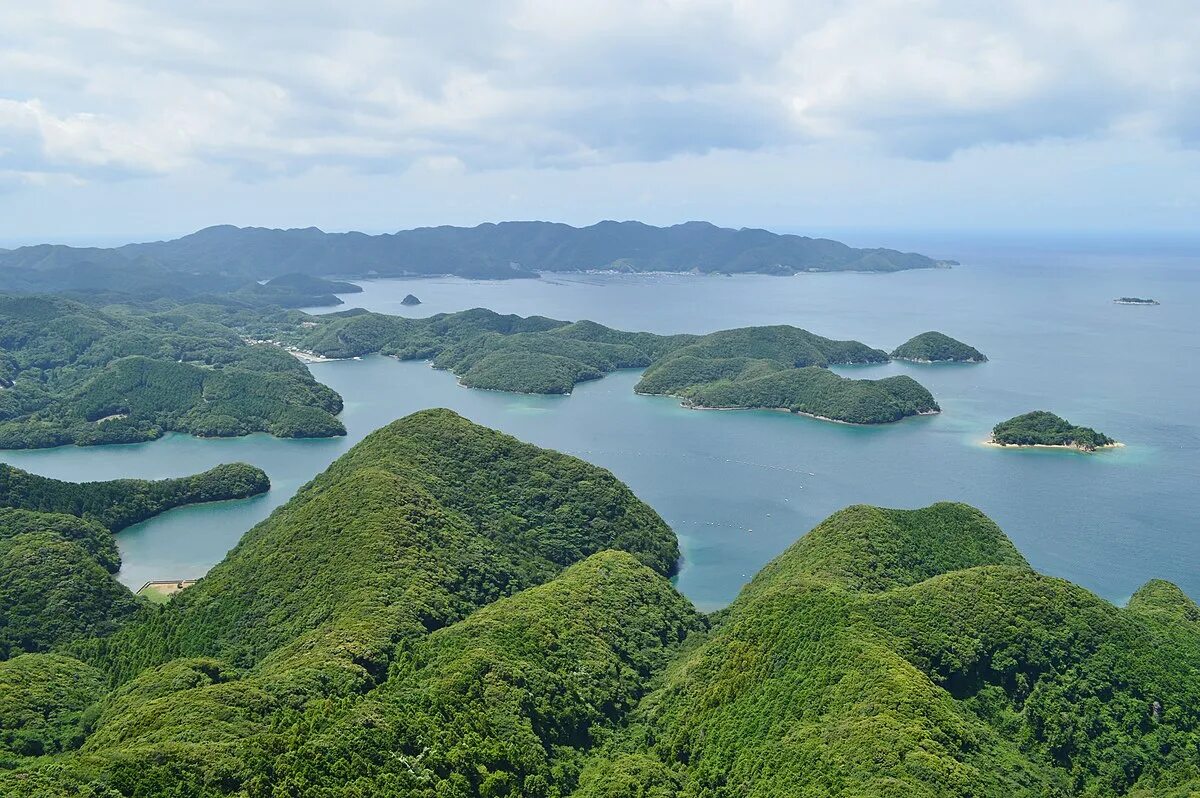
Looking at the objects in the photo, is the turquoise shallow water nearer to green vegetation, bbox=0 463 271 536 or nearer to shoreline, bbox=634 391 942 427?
shoreline, bbox=634 391 942 427

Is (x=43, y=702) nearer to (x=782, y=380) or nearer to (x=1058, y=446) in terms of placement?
(x=1058, y=446)

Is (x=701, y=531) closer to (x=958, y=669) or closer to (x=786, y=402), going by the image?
(x=958, y=669)

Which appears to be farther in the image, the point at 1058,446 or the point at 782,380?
the point at 782,380

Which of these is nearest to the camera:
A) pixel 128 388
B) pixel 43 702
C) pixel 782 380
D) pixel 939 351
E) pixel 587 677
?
pixel 43 702

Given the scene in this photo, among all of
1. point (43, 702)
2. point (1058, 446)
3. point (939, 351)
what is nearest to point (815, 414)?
point (1058, 446)

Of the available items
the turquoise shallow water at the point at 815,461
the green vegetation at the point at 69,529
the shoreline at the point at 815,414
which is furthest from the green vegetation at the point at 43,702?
the shoreline at the point at 815,414

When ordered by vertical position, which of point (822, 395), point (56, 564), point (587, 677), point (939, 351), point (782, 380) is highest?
point (939, 351)

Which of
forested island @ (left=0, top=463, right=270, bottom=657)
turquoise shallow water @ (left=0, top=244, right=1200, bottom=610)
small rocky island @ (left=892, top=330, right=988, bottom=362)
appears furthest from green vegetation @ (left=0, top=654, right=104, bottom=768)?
small rocky island @ (left=892, top=330, right=988, bottom=362)
